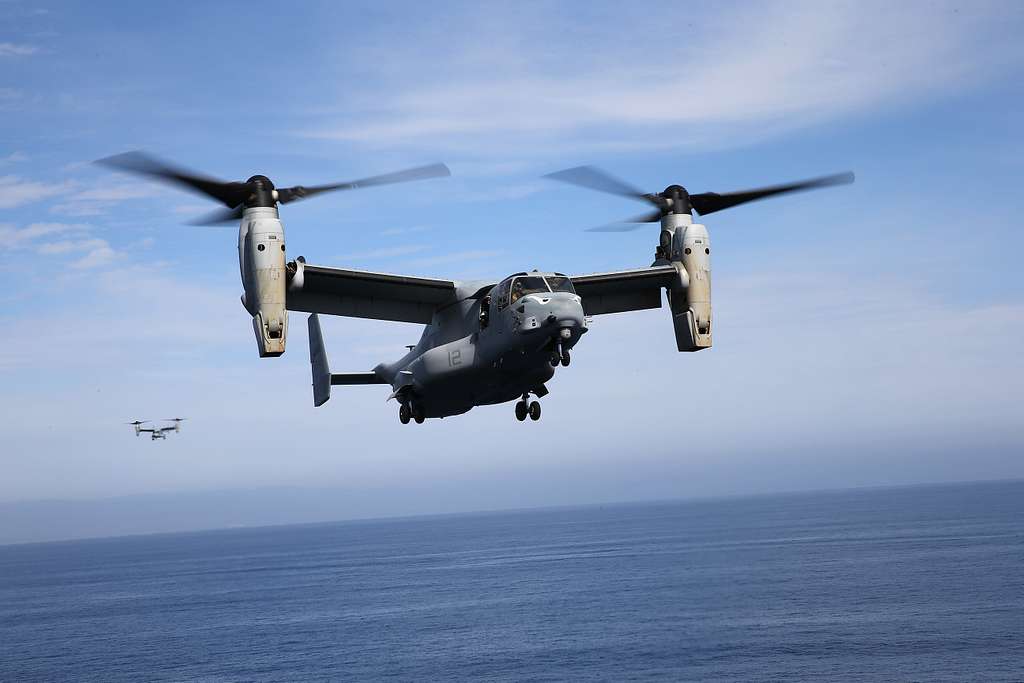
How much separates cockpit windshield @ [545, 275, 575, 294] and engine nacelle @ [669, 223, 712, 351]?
12.3 feet

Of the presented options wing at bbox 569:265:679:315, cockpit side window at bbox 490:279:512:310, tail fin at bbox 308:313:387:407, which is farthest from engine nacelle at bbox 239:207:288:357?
tail fin at bbox 308:313:387:407

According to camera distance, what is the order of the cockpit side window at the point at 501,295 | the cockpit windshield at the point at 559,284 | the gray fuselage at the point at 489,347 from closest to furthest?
the gray fuselage at the point at 489,347
the cockpit windshield at the point at 559,284
the cockpit side window at the point at 501,295

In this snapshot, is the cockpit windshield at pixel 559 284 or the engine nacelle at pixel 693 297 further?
the engine nacelle at pixel 693 297

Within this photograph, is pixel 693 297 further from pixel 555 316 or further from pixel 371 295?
pixel 371 295

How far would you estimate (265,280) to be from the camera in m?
21.7

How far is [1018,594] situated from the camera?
Answer: 10794cm

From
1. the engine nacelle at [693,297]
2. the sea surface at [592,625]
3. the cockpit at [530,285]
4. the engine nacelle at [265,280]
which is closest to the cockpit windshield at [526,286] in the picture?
the cockpit at [530,285]

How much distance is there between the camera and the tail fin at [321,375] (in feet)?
116

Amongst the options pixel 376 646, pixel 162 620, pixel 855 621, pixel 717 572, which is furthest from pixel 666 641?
pixel 162 620

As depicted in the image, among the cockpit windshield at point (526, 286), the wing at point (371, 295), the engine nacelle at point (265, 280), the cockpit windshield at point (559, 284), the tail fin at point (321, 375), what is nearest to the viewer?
the engine nacelle at point (265, 280)

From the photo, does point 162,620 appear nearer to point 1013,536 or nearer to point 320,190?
point 320,190

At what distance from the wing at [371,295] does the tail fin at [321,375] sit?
20.4 feet

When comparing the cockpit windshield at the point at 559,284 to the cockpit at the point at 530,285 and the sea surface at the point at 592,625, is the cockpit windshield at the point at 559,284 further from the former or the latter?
the sea surface at the point at 592,625

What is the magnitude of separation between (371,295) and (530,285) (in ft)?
19.2
